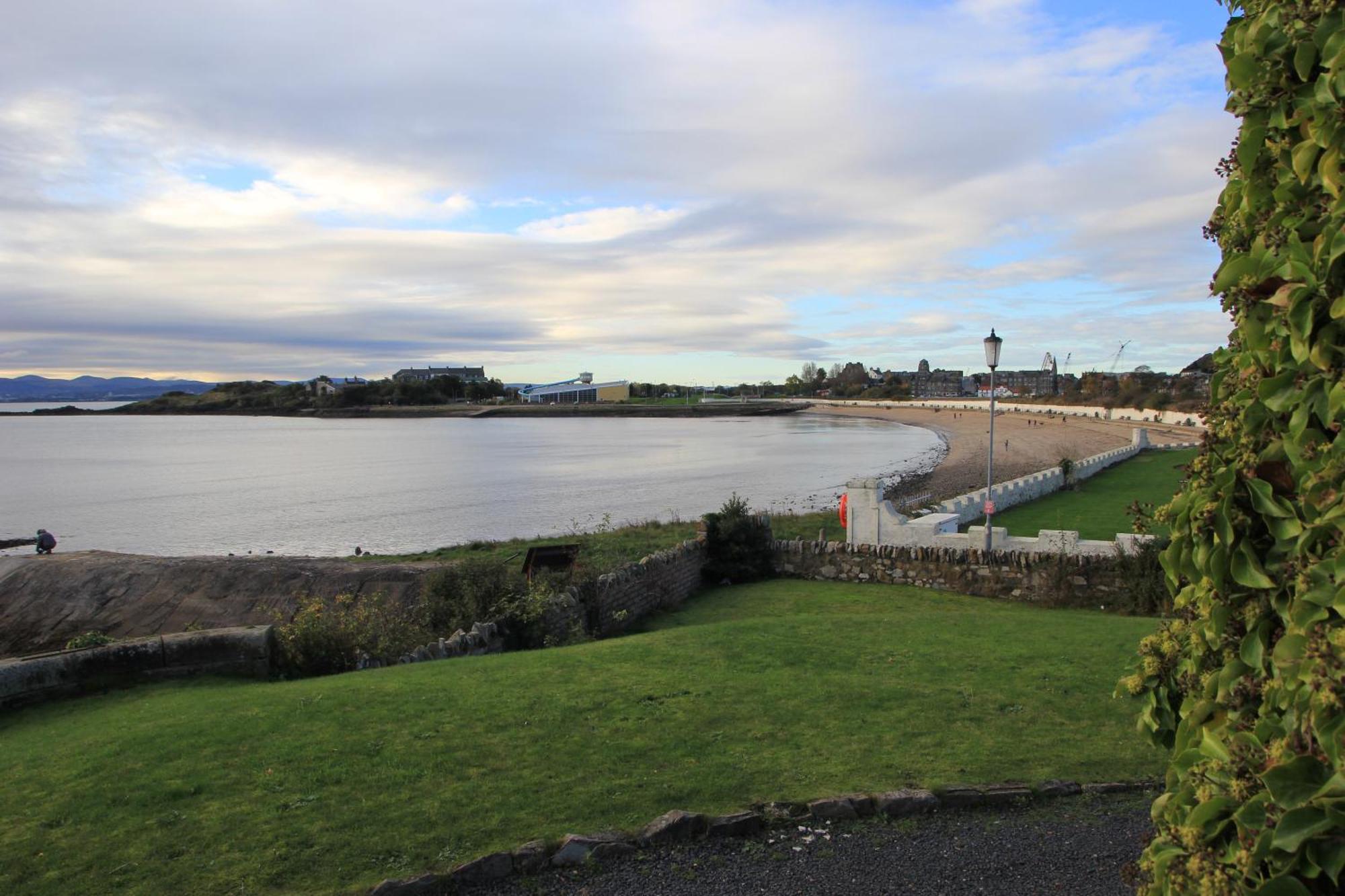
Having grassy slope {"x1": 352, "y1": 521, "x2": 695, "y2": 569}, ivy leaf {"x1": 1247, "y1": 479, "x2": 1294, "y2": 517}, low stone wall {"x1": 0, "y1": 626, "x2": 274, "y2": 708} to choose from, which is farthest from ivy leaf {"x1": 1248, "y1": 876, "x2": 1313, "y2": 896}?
grassy slope {"x1": 352, "y1": 521, "x2": 695, "y2": 569}

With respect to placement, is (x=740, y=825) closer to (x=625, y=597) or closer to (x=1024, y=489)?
(x=625, y=597)

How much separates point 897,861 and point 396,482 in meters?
57.2

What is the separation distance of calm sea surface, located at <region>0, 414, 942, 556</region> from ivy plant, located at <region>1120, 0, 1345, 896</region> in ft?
108

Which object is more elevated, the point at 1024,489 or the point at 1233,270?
the point at 1233,270

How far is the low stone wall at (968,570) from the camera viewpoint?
15.1m

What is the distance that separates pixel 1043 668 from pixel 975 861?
15.6 ft

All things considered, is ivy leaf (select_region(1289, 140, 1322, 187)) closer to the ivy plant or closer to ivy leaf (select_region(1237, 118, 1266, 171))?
the ivy plant

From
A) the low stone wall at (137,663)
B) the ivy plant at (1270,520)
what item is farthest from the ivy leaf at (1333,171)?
A: the low stone wall at (137,663)

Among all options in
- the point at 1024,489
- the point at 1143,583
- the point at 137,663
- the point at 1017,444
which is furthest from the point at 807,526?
the point at 1017,444

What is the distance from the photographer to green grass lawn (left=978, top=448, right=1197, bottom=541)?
20.0m

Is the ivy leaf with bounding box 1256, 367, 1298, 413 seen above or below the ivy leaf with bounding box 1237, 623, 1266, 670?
above

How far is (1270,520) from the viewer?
2.39 metres

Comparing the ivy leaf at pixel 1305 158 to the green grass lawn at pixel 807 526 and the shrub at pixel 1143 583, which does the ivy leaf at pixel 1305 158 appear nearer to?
the shrub at pixel 1143 583

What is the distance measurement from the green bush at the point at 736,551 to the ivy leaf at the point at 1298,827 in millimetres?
16588
